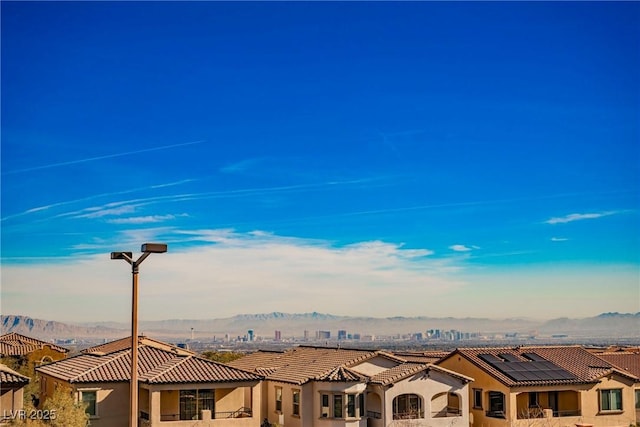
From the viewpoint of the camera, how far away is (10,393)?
107ft

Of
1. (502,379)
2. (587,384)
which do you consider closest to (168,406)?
(502,379)

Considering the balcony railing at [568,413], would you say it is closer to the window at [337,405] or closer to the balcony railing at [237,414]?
the window at [337,405]

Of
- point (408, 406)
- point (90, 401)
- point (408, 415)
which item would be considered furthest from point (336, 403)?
point (90, 401)

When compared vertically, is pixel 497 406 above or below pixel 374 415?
above

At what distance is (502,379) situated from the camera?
4038cm

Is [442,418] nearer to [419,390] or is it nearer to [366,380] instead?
[419,390]

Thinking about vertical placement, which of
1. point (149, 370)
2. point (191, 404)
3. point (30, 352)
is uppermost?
point (30, 352)

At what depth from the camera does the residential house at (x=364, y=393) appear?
1480 inches

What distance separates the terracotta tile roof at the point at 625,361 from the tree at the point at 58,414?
28787 mm

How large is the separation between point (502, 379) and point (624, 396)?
707cm

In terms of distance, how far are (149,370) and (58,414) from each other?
18.5 ft

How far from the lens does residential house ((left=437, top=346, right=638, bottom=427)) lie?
40375mm

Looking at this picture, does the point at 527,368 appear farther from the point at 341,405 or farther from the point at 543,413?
the point at 341,405

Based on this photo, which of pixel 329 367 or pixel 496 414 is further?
pixel 496 414
